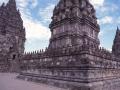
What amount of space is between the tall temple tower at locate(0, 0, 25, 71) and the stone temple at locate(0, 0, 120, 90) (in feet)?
4.93

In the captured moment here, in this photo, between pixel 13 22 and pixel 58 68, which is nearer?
pixel 58 68

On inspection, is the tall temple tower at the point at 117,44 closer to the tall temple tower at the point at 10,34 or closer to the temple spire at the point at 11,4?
the tall temple tower at the point at 10,34

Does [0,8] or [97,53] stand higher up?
[0,8]

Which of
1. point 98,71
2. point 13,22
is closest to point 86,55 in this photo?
point 98,71

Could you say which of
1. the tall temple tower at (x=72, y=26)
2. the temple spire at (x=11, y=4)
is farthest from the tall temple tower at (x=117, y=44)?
the temple spire at (x=11, y=4)

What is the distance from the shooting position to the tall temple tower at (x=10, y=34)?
133 feet

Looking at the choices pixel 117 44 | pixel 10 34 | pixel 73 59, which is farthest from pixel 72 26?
pixel 10 34

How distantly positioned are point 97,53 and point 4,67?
27.9 m

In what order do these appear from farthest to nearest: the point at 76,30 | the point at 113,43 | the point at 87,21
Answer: the point at 113,43, the point at 87,21, the point at 76,30

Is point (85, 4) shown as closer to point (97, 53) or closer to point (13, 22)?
point (97, 53)

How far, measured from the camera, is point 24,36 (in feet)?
182

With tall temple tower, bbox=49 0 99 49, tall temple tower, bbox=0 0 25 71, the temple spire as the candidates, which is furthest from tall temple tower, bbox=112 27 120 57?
the temple spire

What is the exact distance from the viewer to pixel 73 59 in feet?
49.2

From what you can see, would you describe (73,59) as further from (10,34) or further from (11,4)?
(11,4)
